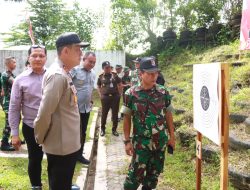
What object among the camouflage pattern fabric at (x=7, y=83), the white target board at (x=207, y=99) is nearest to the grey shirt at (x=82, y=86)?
the camouflage pattern fabric at (x=7, y=83)

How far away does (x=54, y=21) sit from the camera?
83.0 ft

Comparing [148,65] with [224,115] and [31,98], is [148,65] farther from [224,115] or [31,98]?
[31,98]

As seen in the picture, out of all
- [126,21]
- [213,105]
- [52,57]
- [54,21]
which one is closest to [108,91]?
[213,105]

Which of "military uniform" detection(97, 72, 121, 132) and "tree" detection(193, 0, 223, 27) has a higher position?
"tree" detection(193, 0, 223, 27)

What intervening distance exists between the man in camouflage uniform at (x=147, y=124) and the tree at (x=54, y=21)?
22.0m

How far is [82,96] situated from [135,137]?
80.5 inches

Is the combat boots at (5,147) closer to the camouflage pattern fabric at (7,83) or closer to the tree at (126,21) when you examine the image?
the camouflage pattern fabric at (7,83)

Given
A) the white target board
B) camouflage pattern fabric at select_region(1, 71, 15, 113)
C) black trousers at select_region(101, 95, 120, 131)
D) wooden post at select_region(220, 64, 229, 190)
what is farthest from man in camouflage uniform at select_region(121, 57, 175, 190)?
black trousers at select_region(101, 95, 120, 131)

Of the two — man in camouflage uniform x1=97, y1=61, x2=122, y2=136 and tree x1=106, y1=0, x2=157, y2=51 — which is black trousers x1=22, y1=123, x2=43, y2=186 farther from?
tree x1=106, y1=0, x2=157, y2=51

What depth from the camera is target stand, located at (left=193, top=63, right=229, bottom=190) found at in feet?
9.62

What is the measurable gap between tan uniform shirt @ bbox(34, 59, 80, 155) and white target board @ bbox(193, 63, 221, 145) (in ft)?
4.49

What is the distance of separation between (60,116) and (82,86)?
9.24 ft

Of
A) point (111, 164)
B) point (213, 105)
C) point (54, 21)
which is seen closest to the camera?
point (213, 105)

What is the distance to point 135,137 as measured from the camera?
366cm
